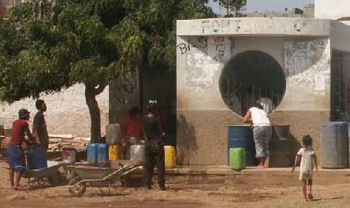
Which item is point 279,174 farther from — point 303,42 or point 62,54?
point 62,54

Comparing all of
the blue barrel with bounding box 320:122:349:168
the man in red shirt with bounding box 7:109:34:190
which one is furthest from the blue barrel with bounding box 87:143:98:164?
the blue barrel with bounding box 320:122:349:168

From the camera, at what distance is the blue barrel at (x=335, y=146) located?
15422 mm

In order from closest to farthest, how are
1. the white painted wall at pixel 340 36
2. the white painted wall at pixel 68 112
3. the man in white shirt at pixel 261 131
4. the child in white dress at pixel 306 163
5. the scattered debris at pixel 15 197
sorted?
the child in white dress at pixel 306 163 → the scattered debris at pixel 15 197 → the man in white shirt at pixel 261 131 → the white painted wall at pixel 340 36 → the white painted wall at pixel 68 112

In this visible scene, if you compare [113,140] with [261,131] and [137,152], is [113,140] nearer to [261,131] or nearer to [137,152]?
[137,152]

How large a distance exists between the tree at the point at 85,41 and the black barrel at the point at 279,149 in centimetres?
318

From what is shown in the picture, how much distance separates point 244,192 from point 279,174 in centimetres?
143

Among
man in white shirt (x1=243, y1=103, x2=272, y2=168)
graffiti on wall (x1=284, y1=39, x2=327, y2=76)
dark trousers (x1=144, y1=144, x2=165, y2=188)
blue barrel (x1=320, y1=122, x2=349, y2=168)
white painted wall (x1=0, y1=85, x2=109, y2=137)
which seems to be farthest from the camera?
white painted wall (x1=0, y1=85, x2=109, y2=137)

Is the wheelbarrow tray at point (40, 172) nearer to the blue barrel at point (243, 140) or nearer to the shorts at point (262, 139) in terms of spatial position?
the blue barrel at point (243, 140)

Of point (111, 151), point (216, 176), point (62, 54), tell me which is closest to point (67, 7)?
point (62, 54)

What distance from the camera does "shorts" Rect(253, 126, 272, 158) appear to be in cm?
1552

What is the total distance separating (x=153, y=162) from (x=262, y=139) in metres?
2.88

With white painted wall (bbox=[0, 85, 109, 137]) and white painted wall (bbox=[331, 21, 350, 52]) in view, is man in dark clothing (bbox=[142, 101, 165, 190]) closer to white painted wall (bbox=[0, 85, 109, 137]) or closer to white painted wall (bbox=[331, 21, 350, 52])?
white painted wall (bbox=[331, 21, 350, 52])

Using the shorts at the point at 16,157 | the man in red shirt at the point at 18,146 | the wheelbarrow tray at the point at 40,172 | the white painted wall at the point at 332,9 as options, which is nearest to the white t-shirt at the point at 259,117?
the wheelbarrow tray at the point at 40,172

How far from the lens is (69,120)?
26.7 meters
